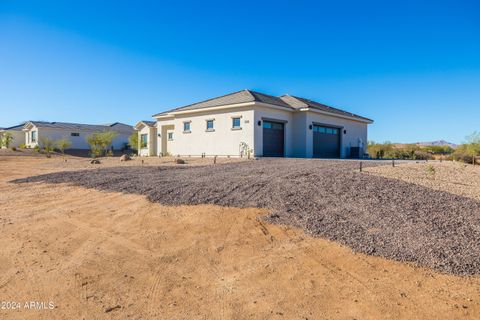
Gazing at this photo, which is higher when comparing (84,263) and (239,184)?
(239,184)

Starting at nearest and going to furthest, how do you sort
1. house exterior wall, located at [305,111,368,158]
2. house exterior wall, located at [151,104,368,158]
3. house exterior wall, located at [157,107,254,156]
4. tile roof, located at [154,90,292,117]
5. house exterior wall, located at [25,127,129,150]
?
house exterior wall, located at [151,104,368,158] → house exterior wall, located at [157,107,254,156] → tile roof, located at [154,90,292,117] → house exterior wall, located at [305,111,368,158] → house exterior wall, located at [25,127,129,150]

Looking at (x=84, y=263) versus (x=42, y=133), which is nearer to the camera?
(x=84, y=263)

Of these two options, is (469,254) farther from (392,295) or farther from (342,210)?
(342,210)

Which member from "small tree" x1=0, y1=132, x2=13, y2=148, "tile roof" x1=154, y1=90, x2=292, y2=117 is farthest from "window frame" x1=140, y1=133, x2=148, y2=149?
"small tree" x1=0, y1=132, x2=13, y2=148

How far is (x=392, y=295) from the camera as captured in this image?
3.60 m

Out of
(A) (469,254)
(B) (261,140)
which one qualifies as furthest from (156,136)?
(A) (469,254)

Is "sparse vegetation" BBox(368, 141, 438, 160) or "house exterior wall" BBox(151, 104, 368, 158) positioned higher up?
"house exterior wall" BBox(151, 104, 368, 158)

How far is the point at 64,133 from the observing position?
4116 centimetres

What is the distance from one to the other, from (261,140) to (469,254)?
53.1 ft

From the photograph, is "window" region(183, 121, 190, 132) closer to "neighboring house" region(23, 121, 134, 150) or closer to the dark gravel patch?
the dark gravel patch

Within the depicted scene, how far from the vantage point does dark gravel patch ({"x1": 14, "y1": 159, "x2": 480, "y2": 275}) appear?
467 cm

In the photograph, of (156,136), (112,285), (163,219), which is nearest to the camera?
(112,285)

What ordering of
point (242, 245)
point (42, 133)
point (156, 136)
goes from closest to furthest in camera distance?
point (242, 245)
point (156, 136)
point (42, 133)

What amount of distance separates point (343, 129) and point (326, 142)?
262 cm
